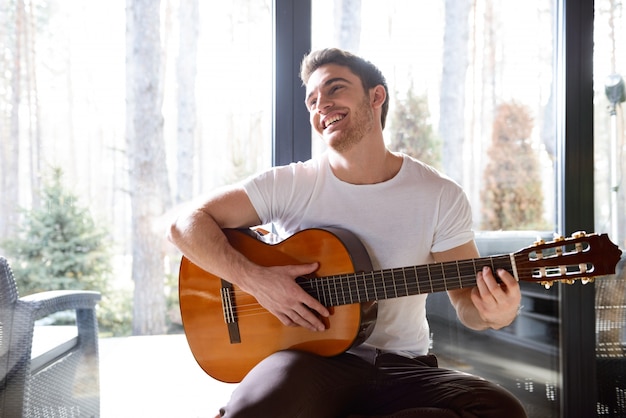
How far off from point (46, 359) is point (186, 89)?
3.23 ft

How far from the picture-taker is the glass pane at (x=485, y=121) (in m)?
2.14

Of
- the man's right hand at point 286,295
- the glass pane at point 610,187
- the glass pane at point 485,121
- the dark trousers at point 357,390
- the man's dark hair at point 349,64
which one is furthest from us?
the glass pane at point 610,187

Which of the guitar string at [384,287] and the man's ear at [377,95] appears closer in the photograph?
the guitar string at [384,287]

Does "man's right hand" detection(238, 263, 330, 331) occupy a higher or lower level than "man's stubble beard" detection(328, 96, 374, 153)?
lower

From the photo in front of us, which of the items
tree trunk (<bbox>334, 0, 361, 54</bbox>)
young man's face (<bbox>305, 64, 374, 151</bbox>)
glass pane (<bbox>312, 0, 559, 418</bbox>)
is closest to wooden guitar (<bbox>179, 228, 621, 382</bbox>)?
young man's face (<bbox>305, 64, 374, 151</bbox>)

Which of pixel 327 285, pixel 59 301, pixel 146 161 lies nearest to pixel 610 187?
pixel 327 285

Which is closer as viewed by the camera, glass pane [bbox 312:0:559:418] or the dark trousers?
the dark trousers

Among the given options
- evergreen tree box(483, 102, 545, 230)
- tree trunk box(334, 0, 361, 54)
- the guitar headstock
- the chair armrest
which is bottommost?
the chair armrest

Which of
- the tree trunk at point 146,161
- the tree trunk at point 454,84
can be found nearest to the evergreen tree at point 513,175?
the tree trunk at point 454,84

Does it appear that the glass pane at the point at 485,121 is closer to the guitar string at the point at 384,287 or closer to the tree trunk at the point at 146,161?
the tree trunk at the point at 146,161

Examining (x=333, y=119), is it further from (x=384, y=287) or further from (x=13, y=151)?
(x=13, y=151)

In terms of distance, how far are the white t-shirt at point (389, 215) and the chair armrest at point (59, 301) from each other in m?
0.67

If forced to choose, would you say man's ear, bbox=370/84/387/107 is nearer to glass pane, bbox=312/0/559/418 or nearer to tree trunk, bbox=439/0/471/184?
glass pane, bbox=312/0/559/418

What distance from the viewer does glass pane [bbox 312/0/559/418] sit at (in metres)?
2.14
